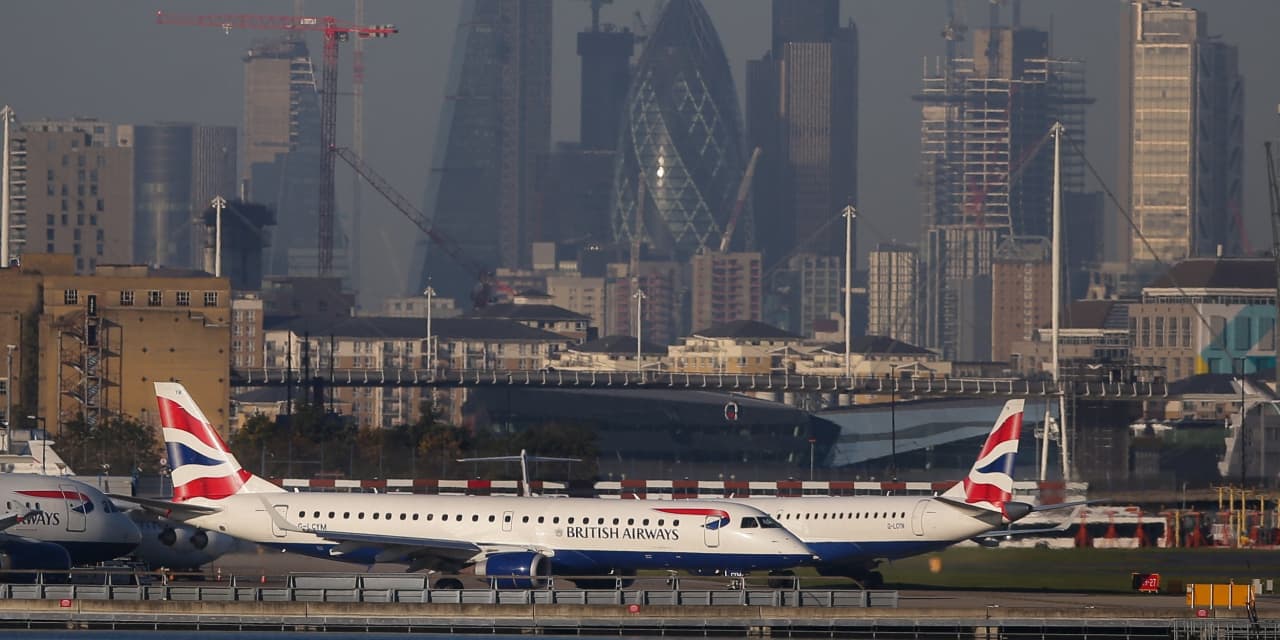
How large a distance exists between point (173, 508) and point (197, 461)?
11.8ft

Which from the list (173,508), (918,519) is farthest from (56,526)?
(918,519)

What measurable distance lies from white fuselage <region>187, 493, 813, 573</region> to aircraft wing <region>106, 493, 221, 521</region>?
0.95 metres

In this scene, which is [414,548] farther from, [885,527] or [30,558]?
[885,527]

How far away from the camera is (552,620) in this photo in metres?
67.7

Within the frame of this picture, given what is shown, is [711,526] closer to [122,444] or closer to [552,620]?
[552,620]

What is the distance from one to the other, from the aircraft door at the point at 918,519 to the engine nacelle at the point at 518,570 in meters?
13.3

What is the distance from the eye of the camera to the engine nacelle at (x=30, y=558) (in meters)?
73.1

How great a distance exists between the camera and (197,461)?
82125 millimetres

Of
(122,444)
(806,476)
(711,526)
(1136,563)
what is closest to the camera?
(711,526)

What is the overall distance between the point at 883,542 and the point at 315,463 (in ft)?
153

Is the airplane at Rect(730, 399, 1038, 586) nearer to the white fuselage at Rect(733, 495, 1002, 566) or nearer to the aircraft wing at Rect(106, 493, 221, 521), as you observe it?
the white fuselage at Rect(733, 495, 1002, 566)

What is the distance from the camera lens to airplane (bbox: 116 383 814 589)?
77.4 metres

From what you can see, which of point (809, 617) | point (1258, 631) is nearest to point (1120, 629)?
point (1258, 631)

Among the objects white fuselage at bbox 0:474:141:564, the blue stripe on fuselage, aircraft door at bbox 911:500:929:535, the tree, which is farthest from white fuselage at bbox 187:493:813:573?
the tree
